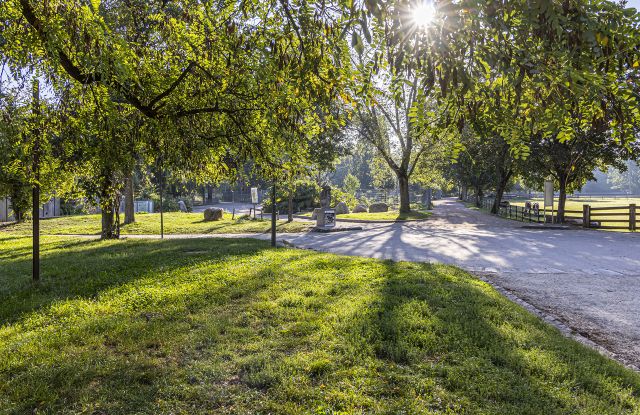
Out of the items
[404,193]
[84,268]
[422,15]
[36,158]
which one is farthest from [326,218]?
[422,15]

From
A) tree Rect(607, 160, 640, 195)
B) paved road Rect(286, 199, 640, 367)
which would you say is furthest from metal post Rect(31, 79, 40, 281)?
tree Rect(607, 160, 640, 195)

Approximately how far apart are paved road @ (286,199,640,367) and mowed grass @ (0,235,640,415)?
1007 millimetres

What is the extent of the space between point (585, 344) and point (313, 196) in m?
33.9

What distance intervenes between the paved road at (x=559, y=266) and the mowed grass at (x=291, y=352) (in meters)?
1.01

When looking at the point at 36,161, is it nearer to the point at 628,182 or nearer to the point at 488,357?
the point at 488,357

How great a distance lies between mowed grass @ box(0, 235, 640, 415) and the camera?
3342mm

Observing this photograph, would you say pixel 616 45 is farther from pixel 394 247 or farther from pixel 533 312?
pixel 394 247

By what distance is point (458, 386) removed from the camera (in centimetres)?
357

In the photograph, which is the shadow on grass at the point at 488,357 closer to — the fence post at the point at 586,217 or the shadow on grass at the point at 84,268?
the shadow on grass at the point at 84,268

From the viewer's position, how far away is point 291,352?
4277 mm

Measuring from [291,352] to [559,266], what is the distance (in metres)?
8.80

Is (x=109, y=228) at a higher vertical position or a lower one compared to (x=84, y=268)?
higher

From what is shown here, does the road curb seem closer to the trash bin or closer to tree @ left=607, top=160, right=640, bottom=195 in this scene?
the trash bin

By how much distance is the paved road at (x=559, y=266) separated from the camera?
5.75m
